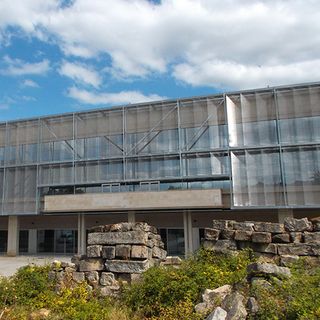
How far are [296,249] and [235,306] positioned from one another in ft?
11.2

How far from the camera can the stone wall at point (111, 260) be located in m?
8.28

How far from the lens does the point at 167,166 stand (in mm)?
27469

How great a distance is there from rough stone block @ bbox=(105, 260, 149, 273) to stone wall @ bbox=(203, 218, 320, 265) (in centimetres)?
185

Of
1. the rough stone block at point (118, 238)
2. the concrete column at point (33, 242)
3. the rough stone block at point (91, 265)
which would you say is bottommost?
the concrete column at point (33, 242)

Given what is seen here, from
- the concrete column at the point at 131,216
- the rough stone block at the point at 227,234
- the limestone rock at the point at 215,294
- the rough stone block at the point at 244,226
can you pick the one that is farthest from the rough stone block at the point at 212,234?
the concrete column at the point at 131,216

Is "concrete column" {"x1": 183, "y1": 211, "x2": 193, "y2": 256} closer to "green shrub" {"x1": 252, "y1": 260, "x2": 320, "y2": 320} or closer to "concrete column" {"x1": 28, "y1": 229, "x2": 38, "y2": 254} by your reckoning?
"concrete column" {"x1": 28, "y1": 229, "x2": 38, "y2": 254}

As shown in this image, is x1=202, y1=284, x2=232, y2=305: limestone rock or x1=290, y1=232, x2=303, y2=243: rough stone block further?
x1=290, y1=232, x2=303, y2=243: rough stone block

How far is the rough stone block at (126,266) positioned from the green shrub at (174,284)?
40 centimetres

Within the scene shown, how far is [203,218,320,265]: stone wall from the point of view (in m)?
8.33

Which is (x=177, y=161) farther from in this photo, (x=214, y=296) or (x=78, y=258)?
(x=214, y=296)

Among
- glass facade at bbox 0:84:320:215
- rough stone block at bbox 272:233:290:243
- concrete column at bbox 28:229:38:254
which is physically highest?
glass facade at bbox 0:84:320:215

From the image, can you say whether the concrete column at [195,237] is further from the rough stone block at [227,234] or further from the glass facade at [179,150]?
the rough stone block at [227,234]

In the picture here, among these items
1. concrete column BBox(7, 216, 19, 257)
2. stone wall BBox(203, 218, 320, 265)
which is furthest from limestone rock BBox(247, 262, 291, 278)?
concrete column BBox(7, 216, 19, 257)

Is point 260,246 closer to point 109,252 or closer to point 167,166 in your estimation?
point 109,252
